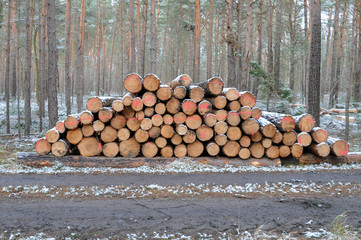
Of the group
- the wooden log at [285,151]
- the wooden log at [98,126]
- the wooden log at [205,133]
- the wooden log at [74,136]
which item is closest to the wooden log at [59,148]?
the wooden log at [74,136]

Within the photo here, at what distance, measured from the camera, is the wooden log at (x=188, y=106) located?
7.46 meters

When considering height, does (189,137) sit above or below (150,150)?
above

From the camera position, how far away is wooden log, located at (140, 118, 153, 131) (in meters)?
7.38

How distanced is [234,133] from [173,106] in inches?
71.2

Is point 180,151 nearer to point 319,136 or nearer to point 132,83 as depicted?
point 132,83

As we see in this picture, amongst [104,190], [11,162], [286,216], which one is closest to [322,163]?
[286,216]

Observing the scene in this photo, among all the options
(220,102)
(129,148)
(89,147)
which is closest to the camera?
(89,147)

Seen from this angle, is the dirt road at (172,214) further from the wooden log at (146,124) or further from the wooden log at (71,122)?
the wooden log at (146,124)

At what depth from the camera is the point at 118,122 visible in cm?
746

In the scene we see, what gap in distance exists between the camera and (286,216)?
3883 millimetres

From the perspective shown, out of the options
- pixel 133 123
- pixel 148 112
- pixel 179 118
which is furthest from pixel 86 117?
pixel 179 118

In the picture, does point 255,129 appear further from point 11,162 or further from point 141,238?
point 11,162

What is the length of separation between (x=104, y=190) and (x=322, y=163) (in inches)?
229

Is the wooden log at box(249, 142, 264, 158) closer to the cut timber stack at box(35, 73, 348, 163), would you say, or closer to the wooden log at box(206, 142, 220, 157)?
the cut timber stack at box(35, 73, 348, 163)
